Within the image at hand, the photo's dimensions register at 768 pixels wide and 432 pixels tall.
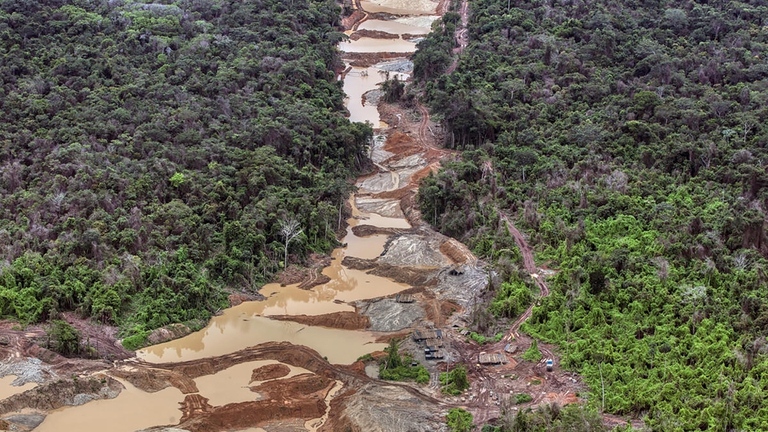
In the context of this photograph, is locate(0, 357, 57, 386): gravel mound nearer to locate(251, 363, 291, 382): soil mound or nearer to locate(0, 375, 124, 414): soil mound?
locate(0, 375, 124, 414): soil mound

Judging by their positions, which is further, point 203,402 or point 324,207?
point 324,207

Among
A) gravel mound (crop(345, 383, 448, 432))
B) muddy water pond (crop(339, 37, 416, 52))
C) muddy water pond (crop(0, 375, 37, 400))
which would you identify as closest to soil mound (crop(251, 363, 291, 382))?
gravel mound (crop(345, 383, 448, 432))

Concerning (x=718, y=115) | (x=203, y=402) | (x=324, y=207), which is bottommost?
(x=203, y=402)

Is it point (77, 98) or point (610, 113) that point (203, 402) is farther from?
point (610, 113)

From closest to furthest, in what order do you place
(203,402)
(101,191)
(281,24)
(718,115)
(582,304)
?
1. (203,402)
2. (582,304)
3. (101,191)
4. (718,115)
5. (281,24)

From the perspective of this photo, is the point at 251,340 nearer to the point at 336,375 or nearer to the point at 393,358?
the point at 336,375

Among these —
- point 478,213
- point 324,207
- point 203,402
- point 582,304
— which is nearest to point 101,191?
point 324,207

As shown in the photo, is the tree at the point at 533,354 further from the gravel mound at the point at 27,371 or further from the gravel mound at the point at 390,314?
the gravel mound at the point at 27,371

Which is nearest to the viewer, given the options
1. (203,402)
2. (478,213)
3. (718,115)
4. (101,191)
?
(203,402)

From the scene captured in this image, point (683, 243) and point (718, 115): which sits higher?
point (718, 115)
